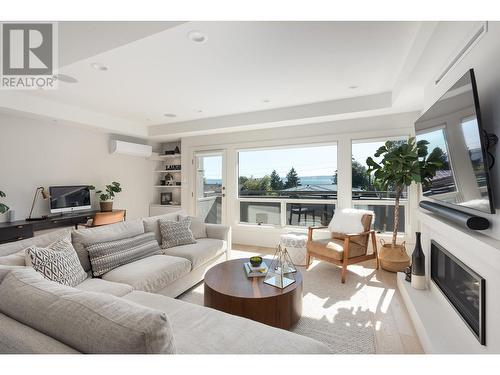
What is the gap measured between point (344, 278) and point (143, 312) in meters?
2.70

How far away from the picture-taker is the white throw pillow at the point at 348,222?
341 cm

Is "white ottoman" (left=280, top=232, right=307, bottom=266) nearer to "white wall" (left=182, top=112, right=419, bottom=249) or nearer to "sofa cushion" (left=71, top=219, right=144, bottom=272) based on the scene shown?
"white wall" (left=182, top=112, right=419, bottom=249)

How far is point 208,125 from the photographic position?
15.4 ft

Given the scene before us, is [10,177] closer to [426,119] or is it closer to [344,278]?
[344,278]

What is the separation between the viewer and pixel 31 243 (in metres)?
1.93

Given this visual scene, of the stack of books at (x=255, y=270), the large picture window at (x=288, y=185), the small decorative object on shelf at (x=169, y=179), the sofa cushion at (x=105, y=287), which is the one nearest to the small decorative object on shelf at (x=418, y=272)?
the stack of books at (x=255, y=270)

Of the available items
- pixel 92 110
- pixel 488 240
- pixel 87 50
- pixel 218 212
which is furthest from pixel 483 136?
pixel 92 110

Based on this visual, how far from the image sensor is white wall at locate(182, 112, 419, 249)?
12.7ft

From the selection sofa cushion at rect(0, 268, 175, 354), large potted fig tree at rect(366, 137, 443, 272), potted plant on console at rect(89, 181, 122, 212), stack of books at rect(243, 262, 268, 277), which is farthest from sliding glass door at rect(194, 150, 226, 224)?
sofa cushion at rect(0, 268, 175, 354)

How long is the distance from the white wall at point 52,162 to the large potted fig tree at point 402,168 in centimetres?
474

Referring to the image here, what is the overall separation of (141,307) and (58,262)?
137 centimetres

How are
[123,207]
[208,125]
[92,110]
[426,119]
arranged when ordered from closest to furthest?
1. [426,119]
2. [92,110]
3. [208,125]
4. [123,207]

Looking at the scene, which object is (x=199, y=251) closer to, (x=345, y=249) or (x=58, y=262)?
(x=58, y=262)
